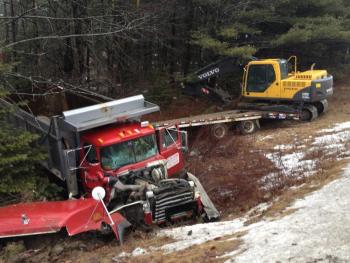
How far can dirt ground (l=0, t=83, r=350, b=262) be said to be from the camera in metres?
8.17

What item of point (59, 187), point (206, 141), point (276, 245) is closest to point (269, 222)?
point (276, 245)

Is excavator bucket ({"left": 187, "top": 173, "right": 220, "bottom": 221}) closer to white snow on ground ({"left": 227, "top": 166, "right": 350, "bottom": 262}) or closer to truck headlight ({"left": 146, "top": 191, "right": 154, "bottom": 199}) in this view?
truck headlight ({"left": 146, "top": 191, "right": 154, "bottom": 199})

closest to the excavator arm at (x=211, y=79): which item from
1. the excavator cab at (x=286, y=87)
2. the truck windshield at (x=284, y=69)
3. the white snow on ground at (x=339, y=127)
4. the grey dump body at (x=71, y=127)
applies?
the excavator cab at (x=286, y=87)

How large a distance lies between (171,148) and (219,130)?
7.30 metres

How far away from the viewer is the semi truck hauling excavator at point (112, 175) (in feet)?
29.2

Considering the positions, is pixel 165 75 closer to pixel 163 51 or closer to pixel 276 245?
pixel 163 51

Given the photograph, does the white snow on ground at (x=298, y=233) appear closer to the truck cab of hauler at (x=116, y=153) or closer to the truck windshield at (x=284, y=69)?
the truck cab of hauler at (x=116, y=153)

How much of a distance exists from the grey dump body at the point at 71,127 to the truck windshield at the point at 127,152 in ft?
2.01

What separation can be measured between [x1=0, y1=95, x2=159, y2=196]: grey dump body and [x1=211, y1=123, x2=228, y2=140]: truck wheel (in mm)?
7168

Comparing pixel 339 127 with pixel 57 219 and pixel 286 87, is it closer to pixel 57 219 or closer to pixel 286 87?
pixel 286 87

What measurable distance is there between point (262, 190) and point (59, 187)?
482 cm

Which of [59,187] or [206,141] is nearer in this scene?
[59,187]

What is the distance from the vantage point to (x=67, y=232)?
28.3 ft

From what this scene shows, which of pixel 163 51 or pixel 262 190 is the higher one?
pixel 163 51
